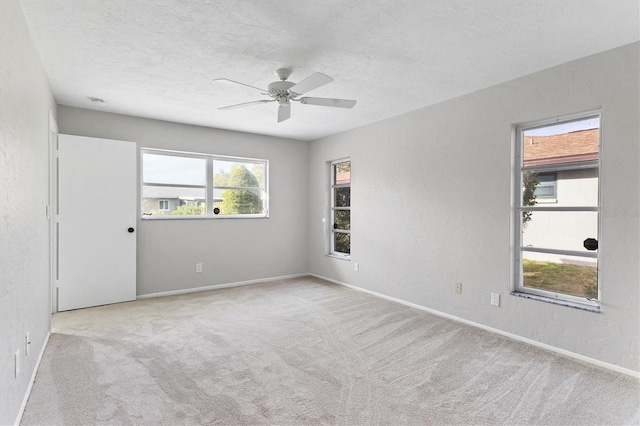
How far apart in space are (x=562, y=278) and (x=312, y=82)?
2848 millimetres

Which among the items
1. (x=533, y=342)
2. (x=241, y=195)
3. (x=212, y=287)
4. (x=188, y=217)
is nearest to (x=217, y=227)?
(x=188, y=217)

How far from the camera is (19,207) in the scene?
6.61ft

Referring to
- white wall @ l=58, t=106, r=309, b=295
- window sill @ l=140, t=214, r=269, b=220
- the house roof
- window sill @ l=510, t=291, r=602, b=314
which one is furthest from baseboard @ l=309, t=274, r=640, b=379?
window sill @ l=140, t=214, r=269, b=220

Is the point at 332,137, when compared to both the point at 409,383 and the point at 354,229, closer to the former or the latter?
the point at 354,229

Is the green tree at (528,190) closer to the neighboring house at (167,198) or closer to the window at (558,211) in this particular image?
the window at (558,211)

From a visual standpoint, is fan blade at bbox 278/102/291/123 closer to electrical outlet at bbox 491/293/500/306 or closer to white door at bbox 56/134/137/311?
white door at bbox 56/134/137/311

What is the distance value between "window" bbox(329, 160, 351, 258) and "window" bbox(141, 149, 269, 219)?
120 centimetres

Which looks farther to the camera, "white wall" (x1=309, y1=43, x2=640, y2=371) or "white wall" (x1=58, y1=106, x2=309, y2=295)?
"white wall" (x1=58, y1=106, x2=309, y2=295)

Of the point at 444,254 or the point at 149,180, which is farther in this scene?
the point at 149,180

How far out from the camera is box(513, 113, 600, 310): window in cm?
283

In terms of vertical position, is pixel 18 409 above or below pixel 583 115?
below

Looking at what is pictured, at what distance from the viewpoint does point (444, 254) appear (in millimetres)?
3857

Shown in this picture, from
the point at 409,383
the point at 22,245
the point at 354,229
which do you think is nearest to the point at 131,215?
the point at 22,245

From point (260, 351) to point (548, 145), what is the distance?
328 cm
